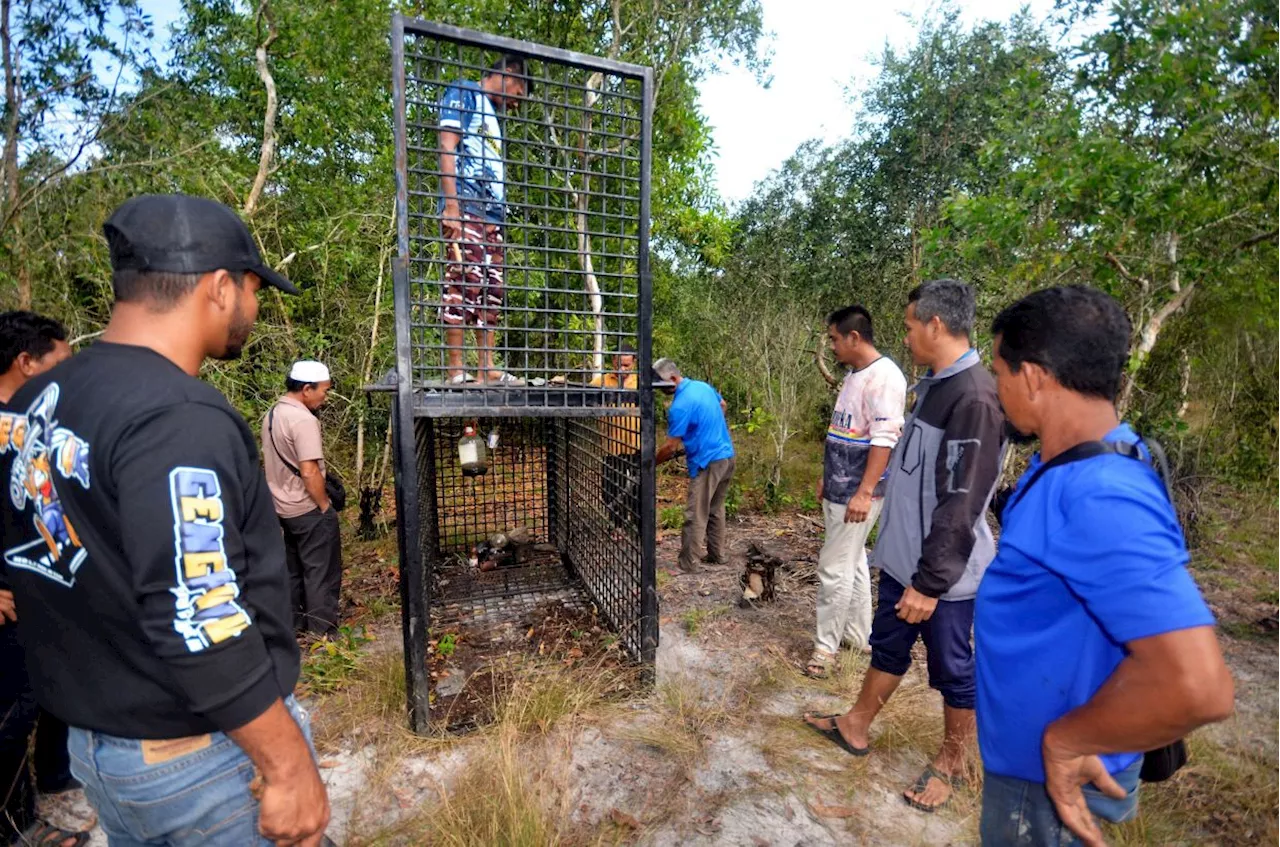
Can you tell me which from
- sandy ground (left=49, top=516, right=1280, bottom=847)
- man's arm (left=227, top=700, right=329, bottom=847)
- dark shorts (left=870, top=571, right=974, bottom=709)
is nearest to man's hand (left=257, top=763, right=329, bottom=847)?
man's arm (left=227, top=700, right=329, bottom=847)

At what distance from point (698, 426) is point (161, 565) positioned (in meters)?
4.99

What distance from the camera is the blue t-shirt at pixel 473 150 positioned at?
9.46 ft

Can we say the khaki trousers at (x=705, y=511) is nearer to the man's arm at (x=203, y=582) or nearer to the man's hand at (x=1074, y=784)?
the man's hand at (x=1074, y=784)

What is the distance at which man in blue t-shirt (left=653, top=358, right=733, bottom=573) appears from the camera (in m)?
5.99

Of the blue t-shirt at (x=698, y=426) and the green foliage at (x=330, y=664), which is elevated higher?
the blue t-shirt at (x=698, y=426)

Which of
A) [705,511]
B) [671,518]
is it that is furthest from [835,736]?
[671,518]

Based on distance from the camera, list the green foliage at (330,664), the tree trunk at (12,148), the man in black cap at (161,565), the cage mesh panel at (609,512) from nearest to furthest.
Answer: the man in black cap at (161,565)
the green foliage at (330,664)
the cage mesh panel at (609,512)
the tree trunk at (12,148)

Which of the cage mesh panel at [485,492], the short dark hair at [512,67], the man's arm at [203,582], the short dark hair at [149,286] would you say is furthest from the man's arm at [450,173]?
the cage mesh panel at [485,492]

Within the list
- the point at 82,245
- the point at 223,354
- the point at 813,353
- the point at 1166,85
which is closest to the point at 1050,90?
the point at 1166,85

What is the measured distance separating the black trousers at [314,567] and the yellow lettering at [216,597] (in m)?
3.43

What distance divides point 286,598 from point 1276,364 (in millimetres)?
11057

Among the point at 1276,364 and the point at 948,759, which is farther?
the point at 1276,364

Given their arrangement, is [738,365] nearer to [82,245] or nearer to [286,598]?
[82,245]

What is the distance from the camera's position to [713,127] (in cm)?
1137
